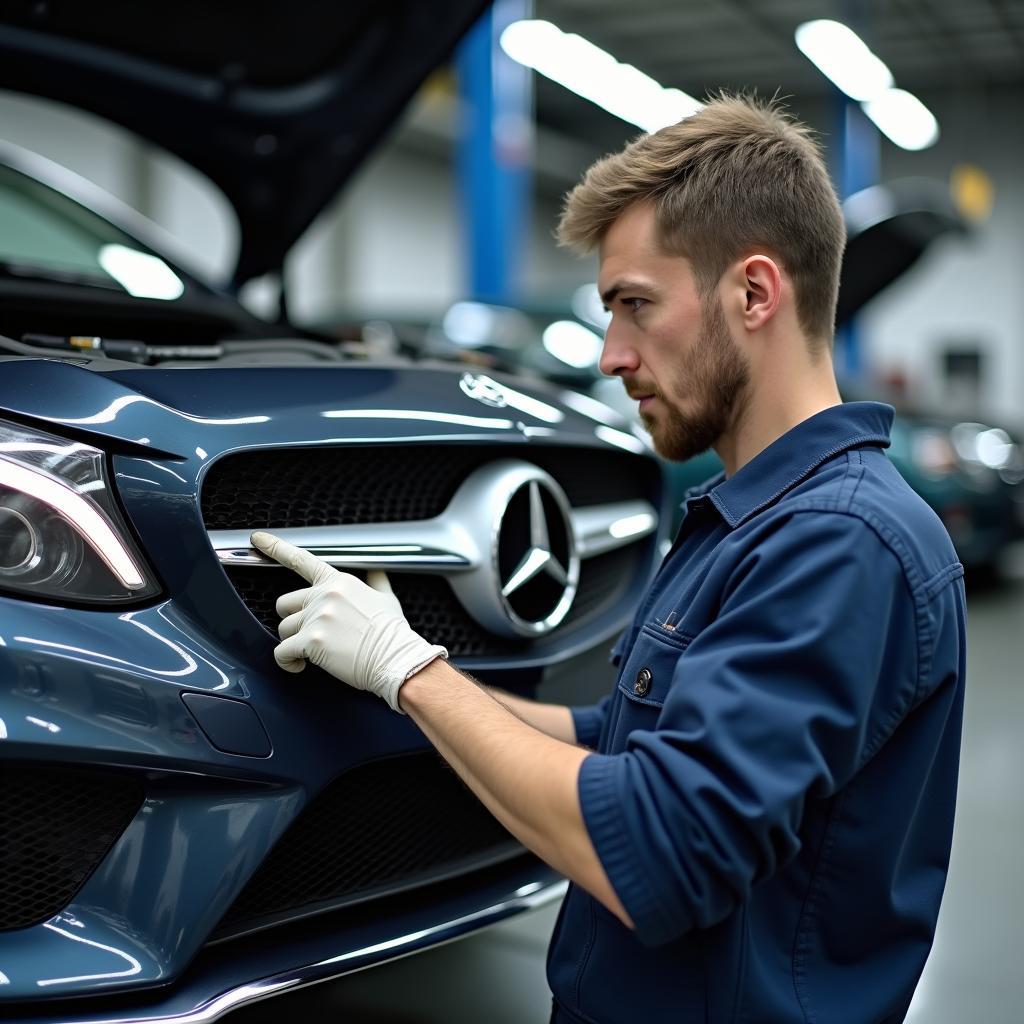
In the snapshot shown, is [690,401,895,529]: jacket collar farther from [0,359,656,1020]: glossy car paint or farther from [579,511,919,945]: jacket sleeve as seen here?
[0,359,656,1020]: glossy car paint

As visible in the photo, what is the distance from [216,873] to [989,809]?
2077 millimetres

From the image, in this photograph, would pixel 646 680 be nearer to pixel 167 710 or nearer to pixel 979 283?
pixel 167 710

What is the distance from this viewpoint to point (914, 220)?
399 centimetres

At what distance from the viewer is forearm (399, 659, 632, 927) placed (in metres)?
0.98

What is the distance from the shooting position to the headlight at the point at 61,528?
1159 millimetres

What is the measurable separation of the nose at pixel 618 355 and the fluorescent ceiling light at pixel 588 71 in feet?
19.5

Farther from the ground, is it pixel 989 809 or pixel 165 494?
pixel 165 494

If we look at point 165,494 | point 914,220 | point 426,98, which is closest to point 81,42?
point 165,494

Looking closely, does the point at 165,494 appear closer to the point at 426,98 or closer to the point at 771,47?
the point at 426,98

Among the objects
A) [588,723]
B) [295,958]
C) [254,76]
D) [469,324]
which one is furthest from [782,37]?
[295,958]

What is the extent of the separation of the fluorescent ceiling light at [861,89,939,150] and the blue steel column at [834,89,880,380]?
20cm

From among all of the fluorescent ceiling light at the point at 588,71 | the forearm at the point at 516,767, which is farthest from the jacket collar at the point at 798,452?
the fluorescent ceiling light at the point at 588,71

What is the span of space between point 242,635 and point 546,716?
458mm

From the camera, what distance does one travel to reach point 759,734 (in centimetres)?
93
